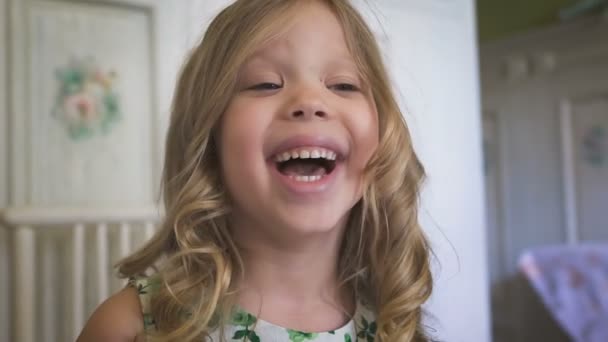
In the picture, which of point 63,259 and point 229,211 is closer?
point 229,211

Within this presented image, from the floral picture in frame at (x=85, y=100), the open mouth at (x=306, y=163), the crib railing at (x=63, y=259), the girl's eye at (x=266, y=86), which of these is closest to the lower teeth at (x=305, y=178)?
the open mouth at (x=306, y=163)

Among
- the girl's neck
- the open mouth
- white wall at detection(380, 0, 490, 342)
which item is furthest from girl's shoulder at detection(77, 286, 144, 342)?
white wall at detection(380, 0, 490, 342)

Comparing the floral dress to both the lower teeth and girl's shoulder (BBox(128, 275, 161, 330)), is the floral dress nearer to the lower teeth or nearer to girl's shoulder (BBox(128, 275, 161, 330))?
girl's shoulder (BBox(128, 275, 161, 330))

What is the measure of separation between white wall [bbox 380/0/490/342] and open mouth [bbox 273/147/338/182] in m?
0.89

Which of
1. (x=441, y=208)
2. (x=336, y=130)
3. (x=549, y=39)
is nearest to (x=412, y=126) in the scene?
(x=441, y=208)

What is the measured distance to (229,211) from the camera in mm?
690

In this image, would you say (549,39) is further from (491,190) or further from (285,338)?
(285,338)

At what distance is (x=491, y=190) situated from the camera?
10.2 feet

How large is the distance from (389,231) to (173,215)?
0.91ft

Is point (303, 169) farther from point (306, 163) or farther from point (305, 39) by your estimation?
point (305, 39)

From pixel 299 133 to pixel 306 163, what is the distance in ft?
0.18

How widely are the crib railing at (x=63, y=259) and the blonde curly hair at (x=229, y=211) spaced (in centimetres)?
41

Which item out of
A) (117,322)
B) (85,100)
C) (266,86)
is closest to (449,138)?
(85,100)

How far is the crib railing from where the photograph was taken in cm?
110
